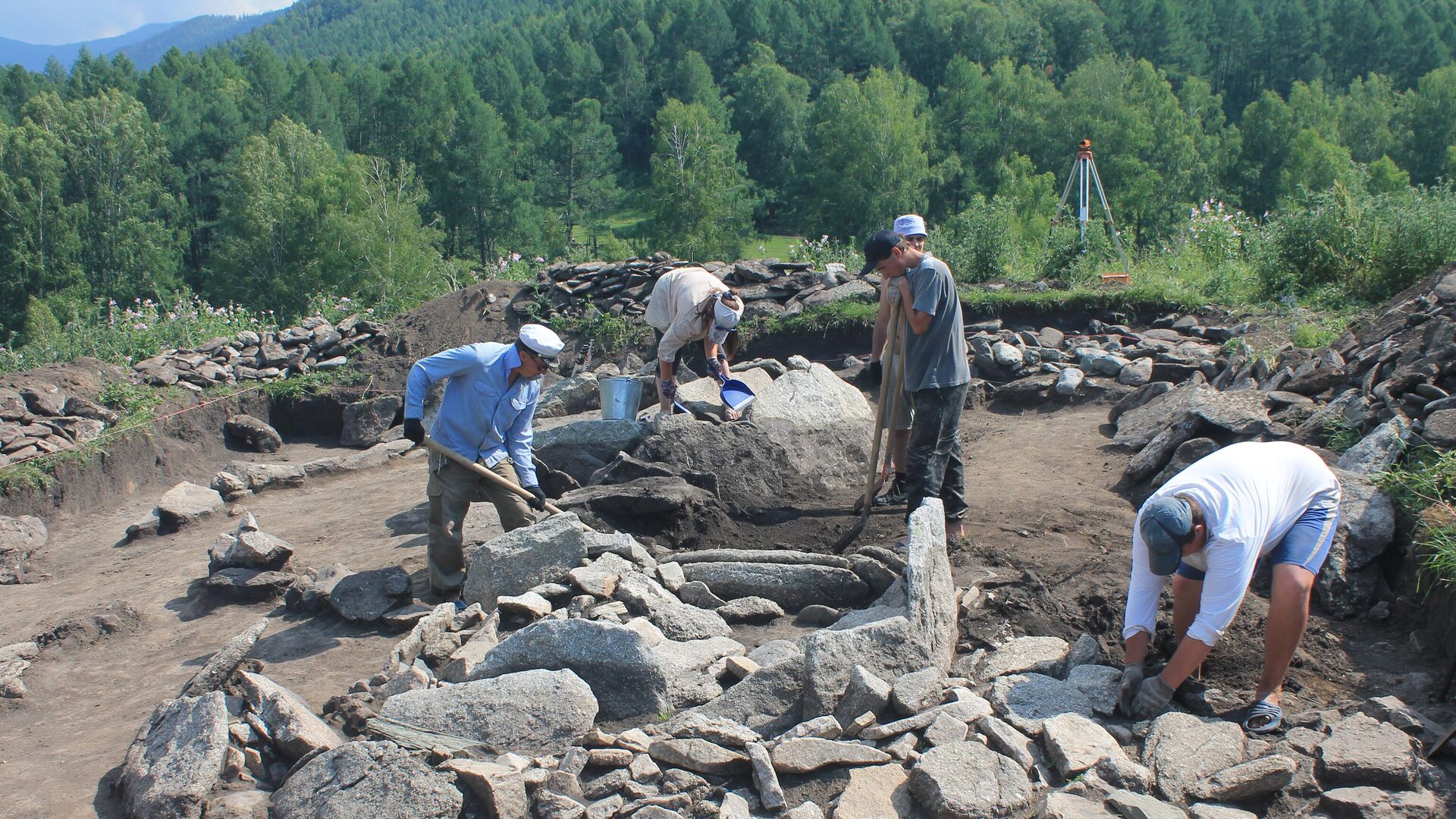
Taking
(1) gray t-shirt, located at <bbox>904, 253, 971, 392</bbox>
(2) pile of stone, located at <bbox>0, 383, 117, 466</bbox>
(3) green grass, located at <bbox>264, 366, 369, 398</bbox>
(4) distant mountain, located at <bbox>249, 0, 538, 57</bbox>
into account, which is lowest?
(3) green grass, located at <bbox>264, 366, 369, 398</bbox>

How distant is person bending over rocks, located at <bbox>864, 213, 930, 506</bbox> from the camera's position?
5.92m

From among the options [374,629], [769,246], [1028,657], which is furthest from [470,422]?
[769,246]

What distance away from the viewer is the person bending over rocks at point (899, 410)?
19.4ft

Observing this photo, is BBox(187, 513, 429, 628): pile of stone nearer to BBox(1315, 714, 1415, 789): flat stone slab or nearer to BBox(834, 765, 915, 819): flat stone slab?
BBox(834, 765, 915, 819): flat stone slab

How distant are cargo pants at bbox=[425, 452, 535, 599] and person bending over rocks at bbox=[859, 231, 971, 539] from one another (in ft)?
7.47

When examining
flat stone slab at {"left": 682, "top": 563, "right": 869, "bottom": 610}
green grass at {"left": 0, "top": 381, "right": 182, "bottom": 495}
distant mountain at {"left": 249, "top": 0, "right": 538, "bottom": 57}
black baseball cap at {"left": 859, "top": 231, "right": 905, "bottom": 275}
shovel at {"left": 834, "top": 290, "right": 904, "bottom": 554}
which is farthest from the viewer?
distant mountain at {"left": 249, "top": 0, "right": 538, "bottom": 57}

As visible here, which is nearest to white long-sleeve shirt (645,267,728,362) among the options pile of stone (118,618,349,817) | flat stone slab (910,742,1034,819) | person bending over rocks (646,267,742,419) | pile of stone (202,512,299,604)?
person bending over rocks (646,267,742,419)

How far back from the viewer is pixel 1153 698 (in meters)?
3.55

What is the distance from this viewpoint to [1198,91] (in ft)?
155

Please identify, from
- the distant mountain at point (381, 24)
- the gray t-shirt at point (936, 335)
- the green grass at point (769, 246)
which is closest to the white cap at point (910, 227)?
the gray t-shirt at point (936, 335)

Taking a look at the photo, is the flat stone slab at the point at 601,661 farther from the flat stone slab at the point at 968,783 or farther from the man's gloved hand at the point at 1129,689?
the man's gloved hand at the point at 1129,689

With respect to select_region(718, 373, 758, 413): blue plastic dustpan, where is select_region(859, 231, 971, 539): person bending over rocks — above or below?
above

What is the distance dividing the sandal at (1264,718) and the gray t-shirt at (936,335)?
2307mm

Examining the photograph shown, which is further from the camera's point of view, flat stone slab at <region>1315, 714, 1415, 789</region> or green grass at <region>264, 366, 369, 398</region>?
green grass at <region>264, 366, 369, 398</region>
